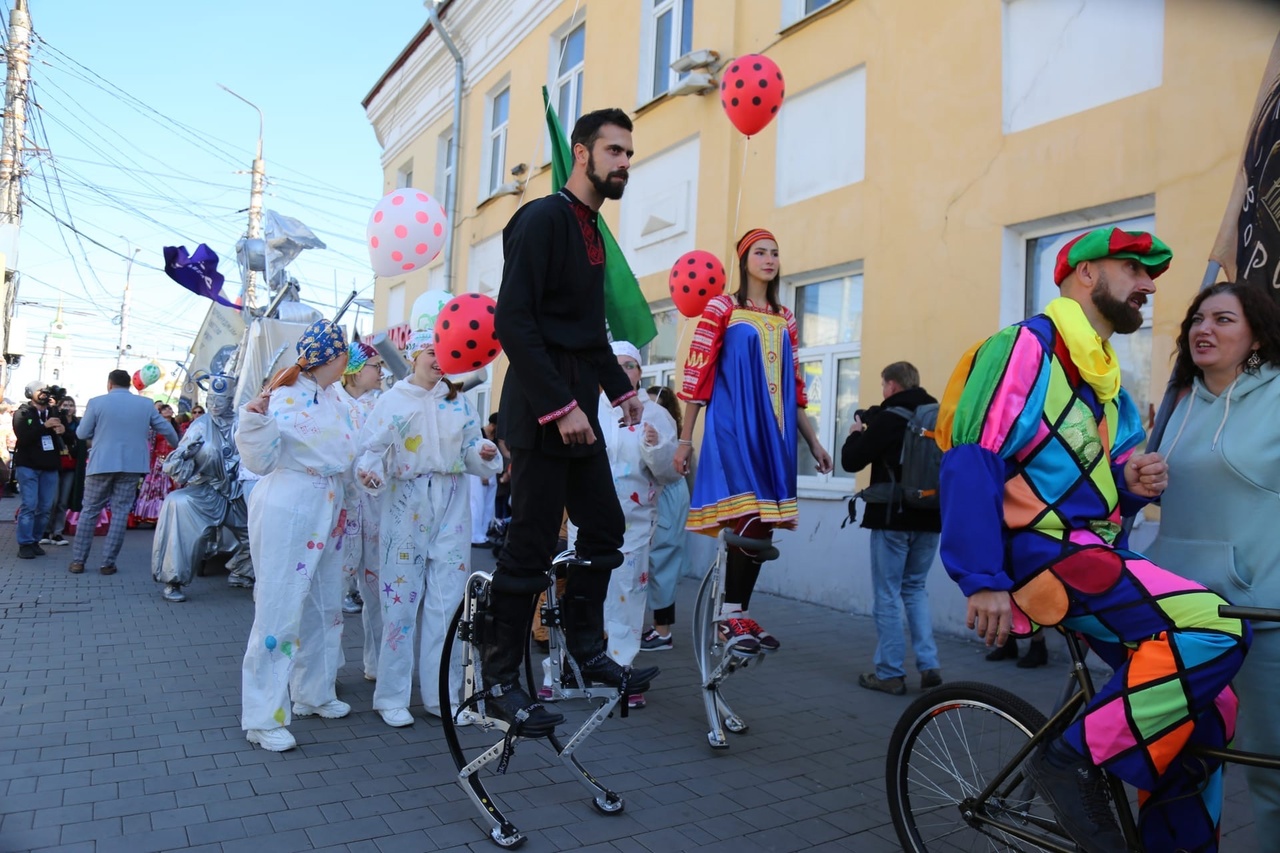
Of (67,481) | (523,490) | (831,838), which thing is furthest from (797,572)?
(67,481)

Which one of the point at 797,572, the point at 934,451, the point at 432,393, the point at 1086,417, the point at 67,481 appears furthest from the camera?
the point at 67,481

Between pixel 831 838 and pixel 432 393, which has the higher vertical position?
pixel 432 393

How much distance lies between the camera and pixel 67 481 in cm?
1155

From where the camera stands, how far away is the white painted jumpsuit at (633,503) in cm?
507

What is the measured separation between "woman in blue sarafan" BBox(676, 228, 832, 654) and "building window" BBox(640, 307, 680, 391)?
6.76 m

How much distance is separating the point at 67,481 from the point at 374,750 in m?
9.87

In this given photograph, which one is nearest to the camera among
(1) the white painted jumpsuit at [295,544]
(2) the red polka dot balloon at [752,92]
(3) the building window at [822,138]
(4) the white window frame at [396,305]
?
(1) the white painted jumpsuit at [295,544]

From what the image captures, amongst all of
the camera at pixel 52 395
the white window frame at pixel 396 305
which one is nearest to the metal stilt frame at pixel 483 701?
the camera at pixel 52 395

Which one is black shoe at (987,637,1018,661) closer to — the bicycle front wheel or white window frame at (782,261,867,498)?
white window frame at (782,261,867,498)

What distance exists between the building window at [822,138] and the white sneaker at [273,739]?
21.0ft

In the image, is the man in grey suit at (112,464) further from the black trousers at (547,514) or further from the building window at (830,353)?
the black trousers at (547,514)

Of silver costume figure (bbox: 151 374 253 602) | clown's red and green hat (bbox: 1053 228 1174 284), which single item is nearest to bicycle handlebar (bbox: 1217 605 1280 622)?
clown's red and green hat (bbox: 1053 228 1174 284)

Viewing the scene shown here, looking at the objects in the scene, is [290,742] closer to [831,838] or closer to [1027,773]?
[831,838]

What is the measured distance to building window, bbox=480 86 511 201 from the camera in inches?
620
